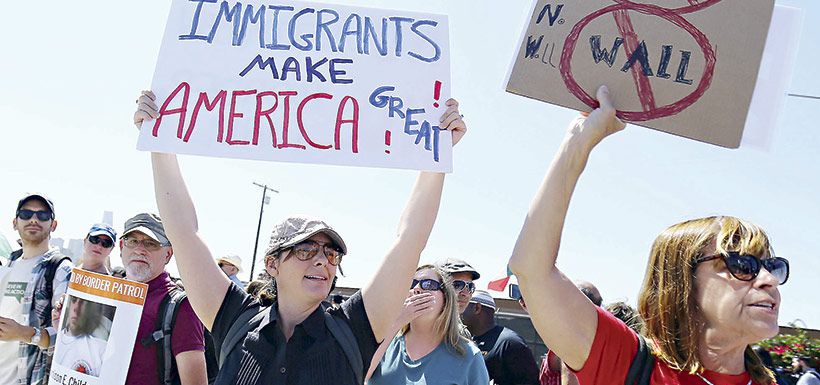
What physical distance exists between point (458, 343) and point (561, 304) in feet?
6.53

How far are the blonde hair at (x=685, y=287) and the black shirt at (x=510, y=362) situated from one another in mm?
2487

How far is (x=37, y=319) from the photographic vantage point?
4324 millimetres

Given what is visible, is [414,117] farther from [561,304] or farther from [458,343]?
[458,343]

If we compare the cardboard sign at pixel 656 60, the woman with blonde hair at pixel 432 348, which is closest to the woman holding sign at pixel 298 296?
the cardboard sign at pixel 656 60

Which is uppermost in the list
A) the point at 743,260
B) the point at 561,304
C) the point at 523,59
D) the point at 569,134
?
the point at 523,59

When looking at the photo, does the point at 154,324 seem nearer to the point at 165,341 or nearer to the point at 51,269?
the point at 165,341

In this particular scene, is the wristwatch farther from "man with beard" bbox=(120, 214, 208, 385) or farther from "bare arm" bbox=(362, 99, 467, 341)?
"bare arm" bbox=(362, 99, 467, 341)

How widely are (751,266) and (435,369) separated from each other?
78.0 inches

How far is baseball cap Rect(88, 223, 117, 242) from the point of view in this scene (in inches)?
174

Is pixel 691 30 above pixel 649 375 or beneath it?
above

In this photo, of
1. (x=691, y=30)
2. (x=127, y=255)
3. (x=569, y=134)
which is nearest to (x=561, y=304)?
(x=569, y=134)

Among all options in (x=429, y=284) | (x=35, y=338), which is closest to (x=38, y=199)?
(x=35, y=338)

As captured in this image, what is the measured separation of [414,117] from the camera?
284 cm

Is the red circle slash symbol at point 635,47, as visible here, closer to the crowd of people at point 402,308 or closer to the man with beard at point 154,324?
the crowd of people at point 402,308
